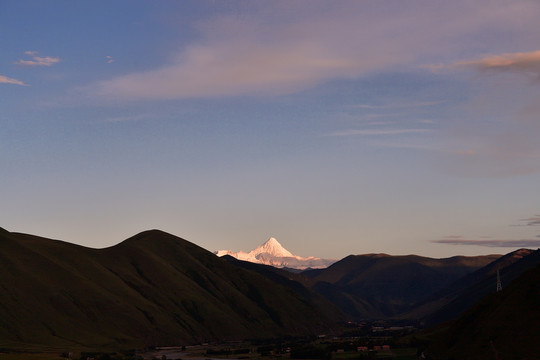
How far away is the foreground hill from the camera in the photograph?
159m

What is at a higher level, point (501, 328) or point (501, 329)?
point (501, 328)

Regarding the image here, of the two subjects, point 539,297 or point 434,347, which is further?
point 434,347

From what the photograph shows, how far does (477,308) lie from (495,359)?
3808cm

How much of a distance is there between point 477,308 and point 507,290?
1027cm

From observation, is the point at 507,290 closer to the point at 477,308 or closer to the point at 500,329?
the point at 477,308

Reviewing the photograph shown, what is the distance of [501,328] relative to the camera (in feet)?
553

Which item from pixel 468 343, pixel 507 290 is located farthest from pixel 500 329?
pixel 507 290

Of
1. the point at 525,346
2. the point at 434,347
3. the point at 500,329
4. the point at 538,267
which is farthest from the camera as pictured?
the point at 434,347

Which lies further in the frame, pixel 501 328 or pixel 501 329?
pixel 501 328

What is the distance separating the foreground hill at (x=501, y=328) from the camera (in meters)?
159

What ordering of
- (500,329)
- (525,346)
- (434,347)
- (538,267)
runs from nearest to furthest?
1. (525,346)
2. (500,329)
3. (538,267)
4. (434,347)

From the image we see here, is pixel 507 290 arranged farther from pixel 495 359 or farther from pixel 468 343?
pixel 495 359

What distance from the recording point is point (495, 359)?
157875 millimetres

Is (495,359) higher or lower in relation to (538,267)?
lower
